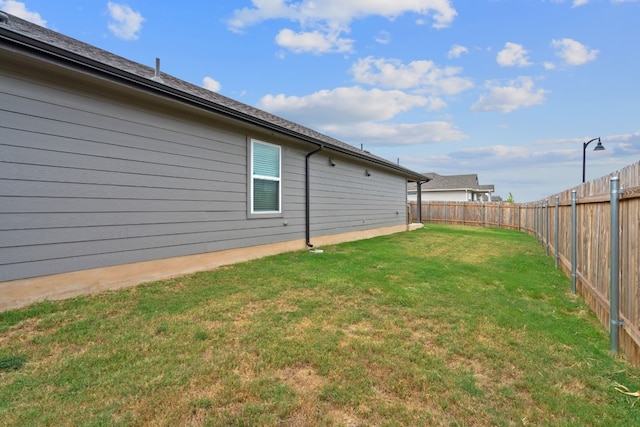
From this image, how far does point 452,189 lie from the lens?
32.0 m

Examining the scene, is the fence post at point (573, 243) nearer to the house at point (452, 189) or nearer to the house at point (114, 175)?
the house at point (114, 175)

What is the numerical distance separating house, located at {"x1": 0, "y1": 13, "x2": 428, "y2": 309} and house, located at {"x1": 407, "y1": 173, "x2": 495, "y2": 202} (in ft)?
89.6

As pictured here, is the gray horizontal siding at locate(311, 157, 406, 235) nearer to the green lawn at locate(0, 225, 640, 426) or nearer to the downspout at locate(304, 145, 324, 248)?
the downspout at locate(304, 145, 324, 248)

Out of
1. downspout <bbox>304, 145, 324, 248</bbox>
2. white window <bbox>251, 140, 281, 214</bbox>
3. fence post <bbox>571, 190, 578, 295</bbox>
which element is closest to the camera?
fence post <bbox>571, 190, 578, 295</bbox>

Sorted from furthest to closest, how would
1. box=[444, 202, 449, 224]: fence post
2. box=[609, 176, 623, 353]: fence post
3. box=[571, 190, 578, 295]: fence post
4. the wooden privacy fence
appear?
box=[444, 202, 449, 224]: fence post → box=[571, 190, 578, 295]: fence post → box=[609, 176, 623, 353]: fence post → the wooden privacy fence

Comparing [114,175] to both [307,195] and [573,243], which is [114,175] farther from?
[573,243]

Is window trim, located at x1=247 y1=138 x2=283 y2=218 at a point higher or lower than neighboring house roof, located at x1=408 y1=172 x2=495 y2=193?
lower

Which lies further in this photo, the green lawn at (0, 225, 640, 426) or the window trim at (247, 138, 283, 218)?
the window trim at (247, 138, 283, 218)

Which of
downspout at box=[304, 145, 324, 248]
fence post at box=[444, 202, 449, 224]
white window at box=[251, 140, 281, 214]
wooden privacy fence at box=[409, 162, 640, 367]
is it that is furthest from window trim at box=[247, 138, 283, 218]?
fence post at box=[444, 202, 449, 224]

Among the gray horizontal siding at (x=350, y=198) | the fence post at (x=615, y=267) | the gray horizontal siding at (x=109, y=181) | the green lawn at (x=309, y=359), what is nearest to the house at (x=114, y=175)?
the gray horizontal siding at (x=109, y=181)

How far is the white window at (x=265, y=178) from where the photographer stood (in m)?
6.80

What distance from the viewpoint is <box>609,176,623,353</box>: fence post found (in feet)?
9.65

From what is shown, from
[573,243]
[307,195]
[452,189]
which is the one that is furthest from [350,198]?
[452,189]

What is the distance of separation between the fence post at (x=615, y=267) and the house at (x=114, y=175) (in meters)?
5.35
